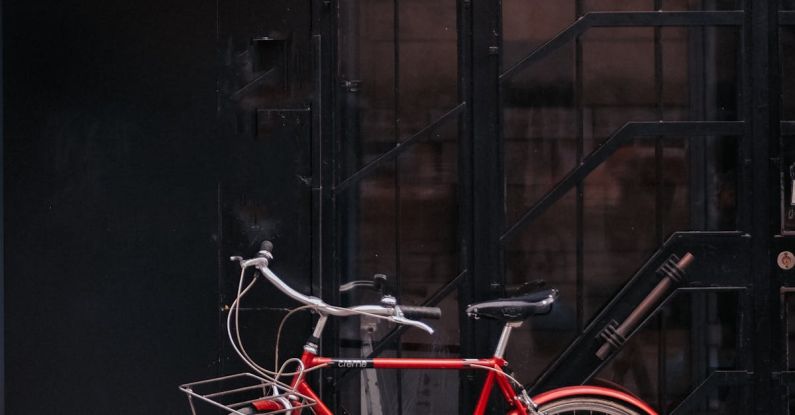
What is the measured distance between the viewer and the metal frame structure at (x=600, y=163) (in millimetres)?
5320

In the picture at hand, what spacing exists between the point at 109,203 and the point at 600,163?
8.25 feet

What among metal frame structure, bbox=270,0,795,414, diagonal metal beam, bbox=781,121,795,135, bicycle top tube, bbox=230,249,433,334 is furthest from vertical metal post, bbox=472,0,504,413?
diagonal metal beam, bbox=781,121,795,135

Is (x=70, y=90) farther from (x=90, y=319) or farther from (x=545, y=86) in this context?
(x=545, y=86)

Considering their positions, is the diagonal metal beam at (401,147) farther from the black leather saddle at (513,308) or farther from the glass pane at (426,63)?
the black leather saddle at (513,308)

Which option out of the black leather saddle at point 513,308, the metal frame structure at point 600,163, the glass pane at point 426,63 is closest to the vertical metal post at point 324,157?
the metal frame structure at point 600,163

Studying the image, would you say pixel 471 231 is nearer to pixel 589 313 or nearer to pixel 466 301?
pixel 466 301

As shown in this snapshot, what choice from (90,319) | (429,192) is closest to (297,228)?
(429,192)

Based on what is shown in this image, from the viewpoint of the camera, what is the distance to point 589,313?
17.7 feet


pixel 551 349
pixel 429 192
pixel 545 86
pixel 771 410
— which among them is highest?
pixel 545 86

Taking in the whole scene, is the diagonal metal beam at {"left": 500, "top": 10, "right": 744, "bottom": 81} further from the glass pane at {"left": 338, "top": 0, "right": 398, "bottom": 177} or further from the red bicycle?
the red bicycle

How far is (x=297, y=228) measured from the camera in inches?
210

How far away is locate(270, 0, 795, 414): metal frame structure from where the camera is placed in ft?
17.5

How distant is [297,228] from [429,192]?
0.70 m

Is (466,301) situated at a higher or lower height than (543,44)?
lower
